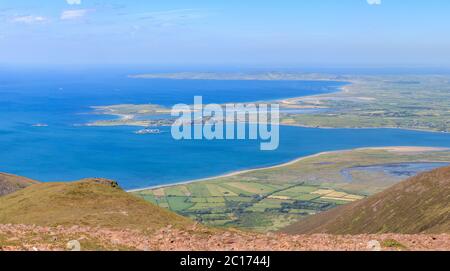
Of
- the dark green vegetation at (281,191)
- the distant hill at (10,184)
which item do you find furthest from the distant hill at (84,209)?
the dark green vegetation at (281,191)

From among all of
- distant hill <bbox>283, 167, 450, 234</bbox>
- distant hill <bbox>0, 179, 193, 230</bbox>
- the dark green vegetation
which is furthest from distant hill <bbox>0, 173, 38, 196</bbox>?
the dark green vegetation

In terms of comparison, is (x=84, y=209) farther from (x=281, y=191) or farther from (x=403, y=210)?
(x=281, y=191)

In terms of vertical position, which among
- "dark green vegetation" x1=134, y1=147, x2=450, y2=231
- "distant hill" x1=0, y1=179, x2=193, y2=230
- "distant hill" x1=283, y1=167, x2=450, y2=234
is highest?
"distant hill" x1=0, y1=179, x2=193, y2=230

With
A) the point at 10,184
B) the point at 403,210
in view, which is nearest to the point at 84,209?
the point at 403,210

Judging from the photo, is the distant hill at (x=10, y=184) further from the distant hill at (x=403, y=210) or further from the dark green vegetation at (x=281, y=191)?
the dark green vegetation at (x=281, y=191)

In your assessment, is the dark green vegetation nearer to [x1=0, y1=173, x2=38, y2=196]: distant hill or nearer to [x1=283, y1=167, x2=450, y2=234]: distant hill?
[x1=283, y1=167, x2=450, y2=234]: distant hill
